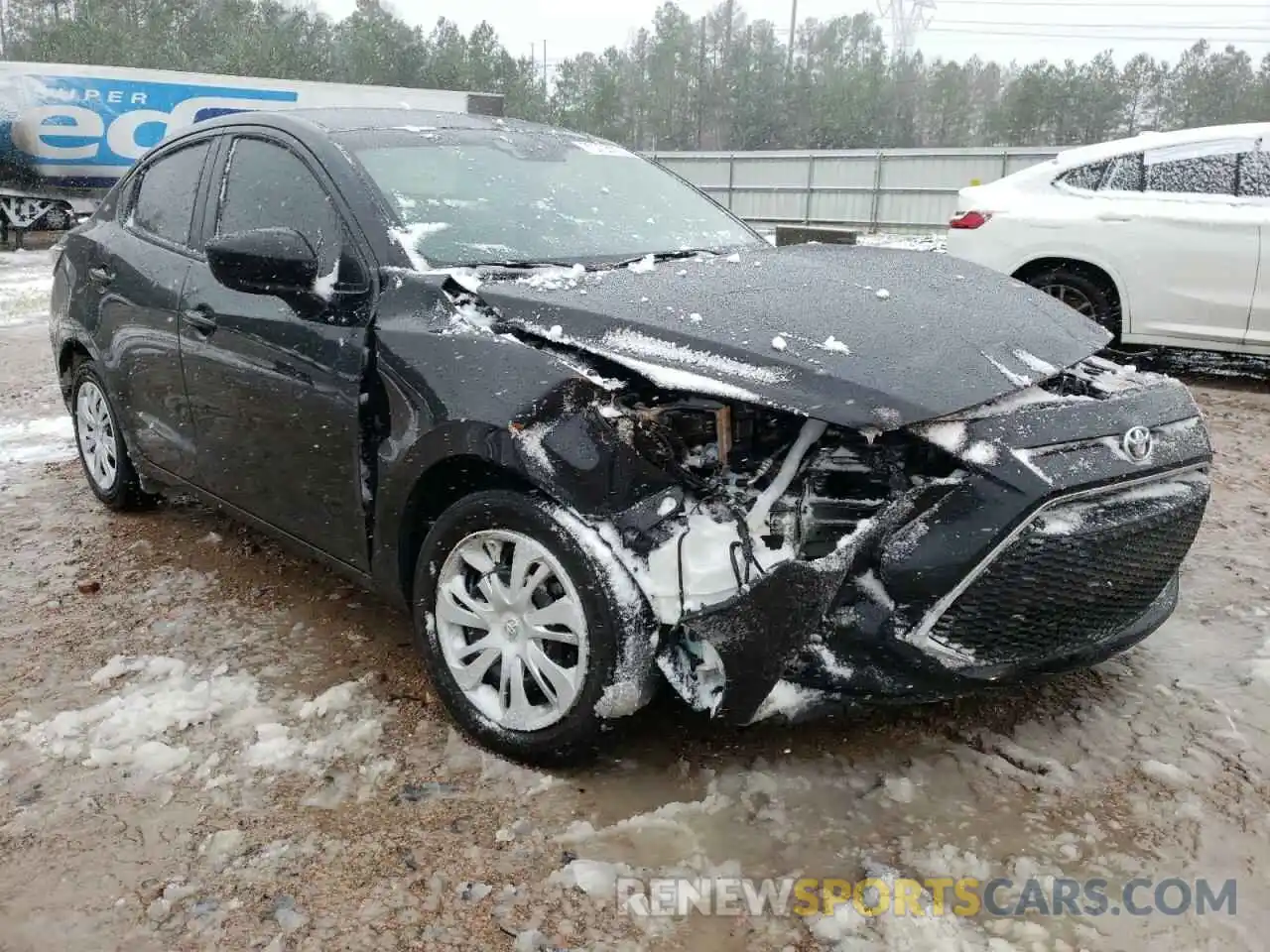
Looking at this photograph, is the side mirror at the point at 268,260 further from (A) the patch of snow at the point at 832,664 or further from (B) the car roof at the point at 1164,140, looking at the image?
(B) the car roof at the point at 1164,140

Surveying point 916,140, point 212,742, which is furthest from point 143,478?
point 916,140

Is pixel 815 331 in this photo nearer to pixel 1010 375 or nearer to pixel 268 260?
pixel 1010 375

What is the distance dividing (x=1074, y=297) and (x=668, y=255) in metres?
4.52

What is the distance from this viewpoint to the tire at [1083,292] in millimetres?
6656

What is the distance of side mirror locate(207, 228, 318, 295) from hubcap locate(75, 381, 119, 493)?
1823 mm

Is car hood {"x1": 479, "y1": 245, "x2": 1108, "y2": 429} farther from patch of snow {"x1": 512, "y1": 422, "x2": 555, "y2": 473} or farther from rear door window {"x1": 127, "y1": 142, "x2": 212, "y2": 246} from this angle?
rear door window {"x1": 127, "y1": 142, "x2": 212, "y2": 246}

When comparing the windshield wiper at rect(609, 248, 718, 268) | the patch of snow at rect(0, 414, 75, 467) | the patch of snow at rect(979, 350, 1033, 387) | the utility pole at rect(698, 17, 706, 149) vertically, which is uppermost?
the utility pole at rect(698, 17, 706, 149)

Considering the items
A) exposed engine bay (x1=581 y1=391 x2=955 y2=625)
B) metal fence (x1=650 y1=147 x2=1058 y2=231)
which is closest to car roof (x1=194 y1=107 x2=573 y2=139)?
exposed engine bay (x1=581 y1=391 x2=955 y2=625)

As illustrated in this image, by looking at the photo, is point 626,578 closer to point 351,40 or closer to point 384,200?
point 384,200

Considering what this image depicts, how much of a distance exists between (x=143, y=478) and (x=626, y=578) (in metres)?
2.71

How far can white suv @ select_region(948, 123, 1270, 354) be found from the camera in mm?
6305

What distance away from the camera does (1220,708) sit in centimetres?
289

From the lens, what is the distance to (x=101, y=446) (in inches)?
179

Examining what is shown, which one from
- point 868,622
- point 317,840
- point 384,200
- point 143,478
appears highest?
point 384,200
